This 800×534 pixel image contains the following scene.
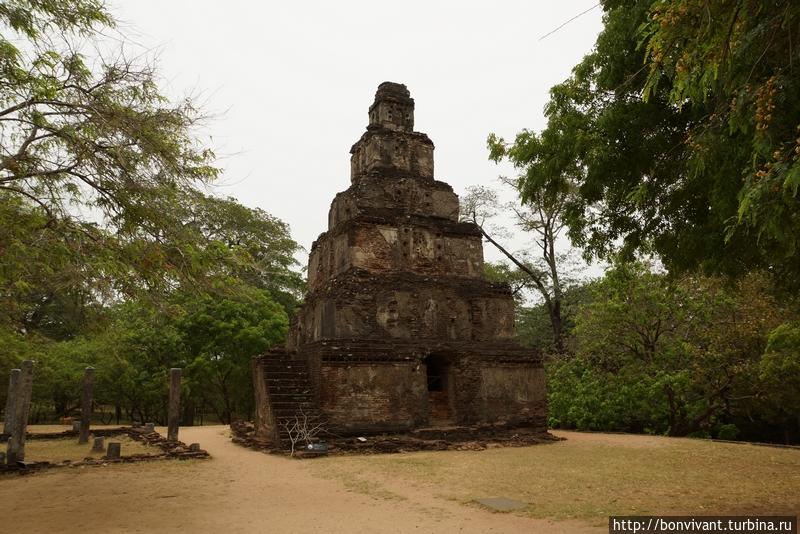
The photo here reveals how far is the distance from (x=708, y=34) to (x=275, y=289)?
96.1 feet

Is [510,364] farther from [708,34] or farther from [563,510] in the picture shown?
[708,34]

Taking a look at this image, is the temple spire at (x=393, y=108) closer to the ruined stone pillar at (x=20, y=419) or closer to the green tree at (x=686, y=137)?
the green tree at (x=686, y=137)

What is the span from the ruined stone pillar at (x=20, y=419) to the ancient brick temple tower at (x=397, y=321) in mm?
5261

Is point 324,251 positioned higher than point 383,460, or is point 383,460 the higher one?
point 324,251

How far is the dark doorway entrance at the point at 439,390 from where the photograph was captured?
53.1 ft

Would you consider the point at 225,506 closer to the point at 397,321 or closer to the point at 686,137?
the point at 686,137

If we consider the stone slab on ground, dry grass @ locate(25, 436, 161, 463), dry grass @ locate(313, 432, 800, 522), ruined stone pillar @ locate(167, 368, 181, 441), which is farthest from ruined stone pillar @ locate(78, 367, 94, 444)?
the stone slab on ground

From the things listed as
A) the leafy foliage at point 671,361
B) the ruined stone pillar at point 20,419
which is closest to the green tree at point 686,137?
the leafy foliage at point 671,361

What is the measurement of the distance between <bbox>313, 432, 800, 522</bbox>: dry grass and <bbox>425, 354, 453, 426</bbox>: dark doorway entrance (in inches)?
88.2

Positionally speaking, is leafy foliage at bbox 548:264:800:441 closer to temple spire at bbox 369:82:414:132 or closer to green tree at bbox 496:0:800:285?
temple spire at bbox 369:82:414:132

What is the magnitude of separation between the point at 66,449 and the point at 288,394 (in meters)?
7.01

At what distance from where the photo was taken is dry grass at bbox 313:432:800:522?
7266 millimetres

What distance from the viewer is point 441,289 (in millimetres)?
17406

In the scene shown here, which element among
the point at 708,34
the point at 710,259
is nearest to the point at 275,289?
the point at 710,259
